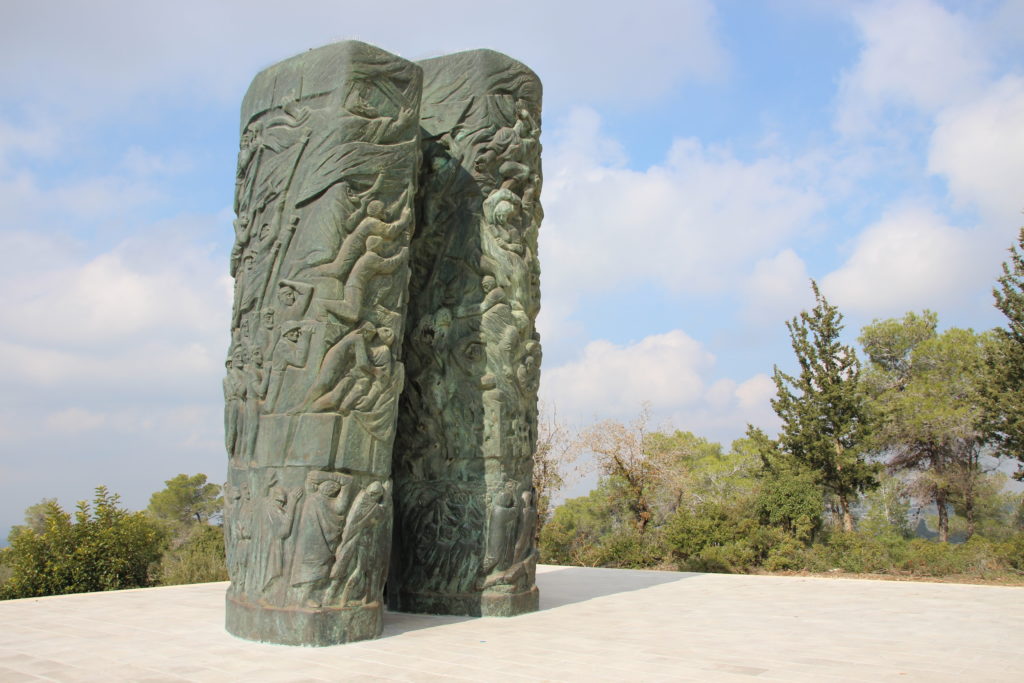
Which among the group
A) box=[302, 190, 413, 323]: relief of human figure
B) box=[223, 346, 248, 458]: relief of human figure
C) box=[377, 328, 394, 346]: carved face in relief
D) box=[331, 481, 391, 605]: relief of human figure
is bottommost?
box=[331, 481, 391, 605]: relief of human figure

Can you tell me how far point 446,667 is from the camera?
4.90 metres

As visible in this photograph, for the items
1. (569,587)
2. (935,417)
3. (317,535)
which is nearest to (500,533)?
(317,535)

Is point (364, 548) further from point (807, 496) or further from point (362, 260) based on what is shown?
point (807, 496)

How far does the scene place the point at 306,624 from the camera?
17.8 ft

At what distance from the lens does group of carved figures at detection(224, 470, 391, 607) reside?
5.48 metres

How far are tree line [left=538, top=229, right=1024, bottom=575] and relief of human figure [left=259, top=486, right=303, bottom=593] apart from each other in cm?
896

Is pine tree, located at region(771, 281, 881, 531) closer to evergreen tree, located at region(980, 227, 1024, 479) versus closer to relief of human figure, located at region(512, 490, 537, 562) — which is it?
evergreen tree, located at region(980, 227, 1024, 479)

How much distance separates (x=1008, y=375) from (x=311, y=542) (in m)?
13.0

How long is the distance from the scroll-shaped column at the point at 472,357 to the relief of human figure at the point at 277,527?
5.96 ft

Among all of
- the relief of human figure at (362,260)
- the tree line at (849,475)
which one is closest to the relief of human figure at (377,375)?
the relief of human figure at (362,260)

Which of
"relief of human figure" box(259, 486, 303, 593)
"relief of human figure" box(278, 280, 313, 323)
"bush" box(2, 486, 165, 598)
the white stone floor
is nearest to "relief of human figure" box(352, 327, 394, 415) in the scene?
"relief of human figure" box(278, 280, 313, 323)

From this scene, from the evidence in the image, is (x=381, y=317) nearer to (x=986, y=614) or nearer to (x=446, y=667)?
(x=446, y=667)

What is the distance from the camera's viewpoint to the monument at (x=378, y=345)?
18.3 ft

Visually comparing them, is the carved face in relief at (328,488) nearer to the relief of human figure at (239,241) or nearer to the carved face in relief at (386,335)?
the carved face in relief at (386,335)
